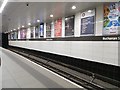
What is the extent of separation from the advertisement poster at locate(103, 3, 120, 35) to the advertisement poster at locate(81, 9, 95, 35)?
908 mm

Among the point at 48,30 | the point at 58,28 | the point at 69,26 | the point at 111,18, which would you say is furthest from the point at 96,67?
the point at 48,30

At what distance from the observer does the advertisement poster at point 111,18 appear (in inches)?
239

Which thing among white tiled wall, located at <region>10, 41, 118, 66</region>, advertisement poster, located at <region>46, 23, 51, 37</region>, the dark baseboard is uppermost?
advertisement poster, located at <region>46, 23, 51, 37</region>

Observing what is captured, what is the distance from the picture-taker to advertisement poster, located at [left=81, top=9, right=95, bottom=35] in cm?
765

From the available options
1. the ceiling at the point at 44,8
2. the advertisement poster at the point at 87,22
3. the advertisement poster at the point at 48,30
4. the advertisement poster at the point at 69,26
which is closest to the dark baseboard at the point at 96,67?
the advertisement poster at the point at 87,22

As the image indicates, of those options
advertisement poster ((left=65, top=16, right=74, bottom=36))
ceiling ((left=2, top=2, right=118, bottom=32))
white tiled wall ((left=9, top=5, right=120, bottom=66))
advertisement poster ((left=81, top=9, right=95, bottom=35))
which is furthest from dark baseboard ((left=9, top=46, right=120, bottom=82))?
ceiling ((left=2, top=2, right=118, bottom=32))

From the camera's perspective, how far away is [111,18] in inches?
250

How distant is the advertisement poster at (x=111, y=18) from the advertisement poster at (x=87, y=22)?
0.91 m

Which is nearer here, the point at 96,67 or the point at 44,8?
the point at 96,67

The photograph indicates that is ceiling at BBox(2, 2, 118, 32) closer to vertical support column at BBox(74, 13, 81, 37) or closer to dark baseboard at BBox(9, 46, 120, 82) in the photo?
vertical support column at BBox(74, 13, 81, 37)

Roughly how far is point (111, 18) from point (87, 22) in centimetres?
181

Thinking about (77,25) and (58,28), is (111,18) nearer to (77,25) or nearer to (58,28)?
(77,25)

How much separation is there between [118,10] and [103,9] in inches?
39.1

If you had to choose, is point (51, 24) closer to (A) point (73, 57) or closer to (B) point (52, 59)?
(B) point (52, 59)
